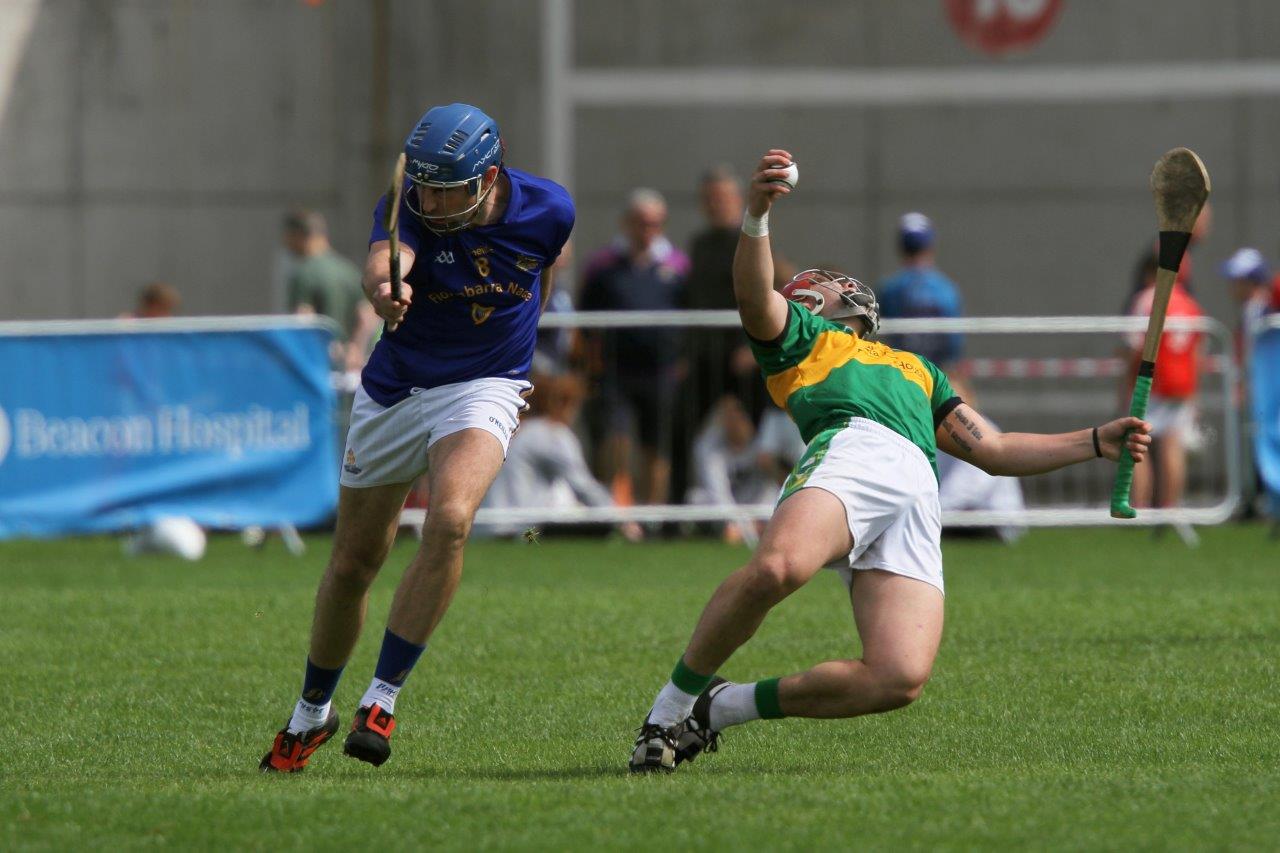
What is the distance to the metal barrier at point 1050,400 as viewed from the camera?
544 inches

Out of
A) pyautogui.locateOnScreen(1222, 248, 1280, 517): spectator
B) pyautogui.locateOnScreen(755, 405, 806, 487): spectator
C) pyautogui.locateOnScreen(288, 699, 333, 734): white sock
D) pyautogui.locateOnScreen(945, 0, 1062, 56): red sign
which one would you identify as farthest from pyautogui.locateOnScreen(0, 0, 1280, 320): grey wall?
pyautogui.locateOnScreen(288, 699, 333, 734): white sock

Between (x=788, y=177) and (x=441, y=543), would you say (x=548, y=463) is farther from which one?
(x=788, y=177)

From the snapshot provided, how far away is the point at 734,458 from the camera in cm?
1438

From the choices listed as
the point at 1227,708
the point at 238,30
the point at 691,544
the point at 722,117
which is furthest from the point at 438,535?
the point at 238,30

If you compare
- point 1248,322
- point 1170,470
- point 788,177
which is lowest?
point 1170,470

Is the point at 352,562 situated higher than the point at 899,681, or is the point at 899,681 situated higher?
the point at 352,562

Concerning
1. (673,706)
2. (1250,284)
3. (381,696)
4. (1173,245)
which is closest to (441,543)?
(381,696)

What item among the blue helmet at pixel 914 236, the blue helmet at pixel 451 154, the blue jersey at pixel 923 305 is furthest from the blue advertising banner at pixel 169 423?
the blue helmet at pixel 451 154

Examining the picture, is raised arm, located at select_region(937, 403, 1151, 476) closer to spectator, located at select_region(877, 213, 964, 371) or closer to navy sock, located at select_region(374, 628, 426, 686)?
navy sock, located at select_region(374, 628, 426, 686)

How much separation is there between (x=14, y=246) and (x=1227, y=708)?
14.0 m

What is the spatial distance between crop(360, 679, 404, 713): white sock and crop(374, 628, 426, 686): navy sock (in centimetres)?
2

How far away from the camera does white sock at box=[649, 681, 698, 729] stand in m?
6.25

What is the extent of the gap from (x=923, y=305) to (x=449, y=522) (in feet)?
26.9

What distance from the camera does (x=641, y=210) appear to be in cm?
1477
